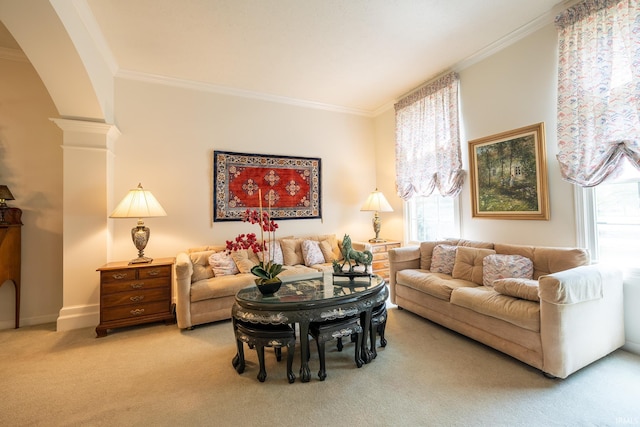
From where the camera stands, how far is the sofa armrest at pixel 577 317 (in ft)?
6.51

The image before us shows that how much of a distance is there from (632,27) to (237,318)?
396 cm

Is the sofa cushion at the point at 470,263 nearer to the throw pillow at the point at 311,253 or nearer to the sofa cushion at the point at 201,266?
the throw pillow at the point at 311,253

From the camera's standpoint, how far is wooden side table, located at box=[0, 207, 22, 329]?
121 inches

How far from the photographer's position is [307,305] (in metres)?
2.12

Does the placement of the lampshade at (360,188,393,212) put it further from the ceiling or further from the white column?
the white column

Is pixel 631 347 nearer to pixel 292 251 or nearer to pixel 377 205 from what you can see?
pixel 377 205

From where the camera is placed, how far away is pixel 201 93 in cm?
413

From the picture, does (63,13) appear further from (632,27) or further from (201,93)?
(632,27)

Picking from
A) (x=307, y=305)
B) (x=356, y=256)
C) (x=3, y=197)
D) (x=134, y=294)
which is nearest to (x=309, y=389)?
(x=307, y=305)

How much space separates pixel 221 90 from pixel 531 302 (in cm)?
455

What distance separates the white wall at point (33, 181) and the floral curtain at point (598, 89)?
18.4ft

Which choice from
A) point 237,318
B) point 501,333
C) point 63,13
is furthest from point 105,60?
point 501,333

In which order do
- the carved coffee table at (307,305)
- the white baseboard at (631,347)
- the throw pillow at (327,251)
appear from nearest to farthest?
the carved coffee table at (307,305) → the white baseboard at (631,347) → the throw pillow at (327,251)

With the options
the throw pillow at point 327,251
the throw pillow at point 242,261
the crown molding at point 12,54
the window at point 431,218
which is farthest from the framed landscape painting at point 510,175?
the crown molding at point 12,54
